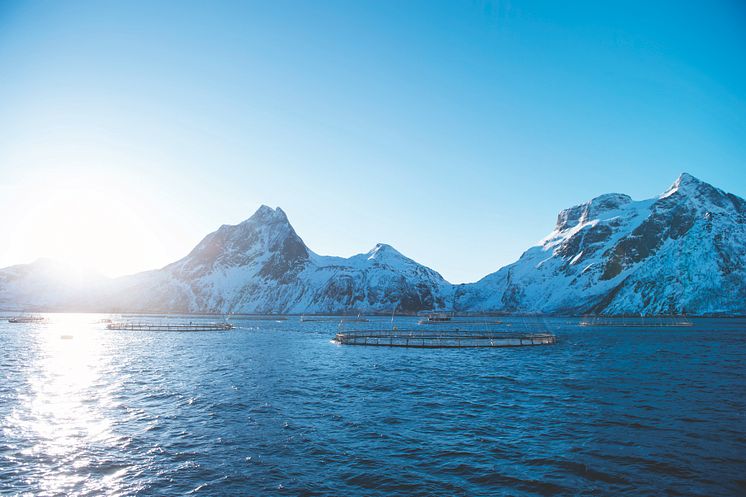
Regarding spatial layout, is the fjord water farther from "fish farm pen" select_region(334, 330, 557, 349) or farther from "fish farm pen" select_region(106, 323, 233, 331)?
"fish farm pen" select_region(106, 323, 233, 331)

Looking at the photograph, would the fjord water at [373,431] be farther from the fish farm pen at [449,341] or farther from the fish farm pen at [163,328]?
the fish farm pen at [163,328]

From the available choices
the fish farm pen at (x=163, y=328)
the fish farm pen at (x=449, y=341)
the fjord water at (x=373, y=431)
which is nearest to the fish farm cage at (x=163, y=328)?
the fish farm pen at (x=163, y=328)

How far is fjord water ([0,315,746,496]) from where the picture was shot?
2169cm

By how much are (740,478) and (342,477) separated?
18635mm

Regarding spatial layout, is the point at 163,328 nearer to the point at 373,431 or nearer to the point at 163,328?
the point at 163,328

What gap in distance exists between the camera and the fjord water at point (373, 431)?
21688mm

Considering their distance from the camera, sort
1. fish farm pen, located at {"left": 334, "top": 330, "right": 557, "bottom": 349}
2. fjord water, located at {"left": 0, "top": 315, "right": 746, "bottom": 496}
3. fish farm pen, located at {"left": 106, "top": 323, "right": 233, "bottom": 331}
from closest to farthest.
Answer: fjord water, located at {"left": 0, "top": 315, "right": 746, "bottom": 496}, fish farm pen, located at {"left": 334, "top": 330, "right": 557, "bottom": 349}, fish farm pen, located at {"left": 106, "top": 323, "right": 233, "bottom": 331}

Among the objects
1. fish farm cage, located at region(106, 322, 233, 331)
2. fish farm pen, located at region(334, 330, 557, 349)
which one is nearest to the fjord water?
fish farm pen, located at region(334, 330, 557, 349)

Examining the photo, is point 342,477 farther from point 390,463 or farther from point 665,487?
point 665,487

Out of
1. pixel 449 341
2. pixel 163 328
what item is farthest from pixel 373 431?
pixel 163 328

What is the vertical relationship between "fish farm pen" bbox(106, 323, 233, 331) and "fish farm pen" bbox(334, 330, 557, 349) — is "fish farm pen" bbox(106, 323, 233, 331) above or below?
below

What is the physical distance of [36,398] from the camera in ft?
132

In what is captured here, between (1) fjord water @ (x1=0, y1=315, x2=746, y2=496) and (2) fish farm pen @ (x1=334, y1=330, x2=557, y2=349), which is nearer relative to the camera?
(1) fjord water @ (x1=0, y1=315, x2=746, y2=496)

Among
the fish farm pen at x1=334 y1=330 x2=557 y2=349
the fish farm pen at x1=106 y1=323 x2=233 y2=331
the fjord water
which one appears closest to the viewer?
the fjord water
